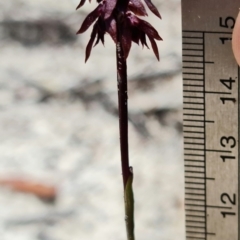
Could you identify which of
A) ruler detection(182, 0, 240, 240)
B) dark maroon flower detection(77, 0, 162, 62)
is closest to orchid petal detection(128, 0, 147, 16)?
dark maroon flower detection(77, 0, 162, 62)

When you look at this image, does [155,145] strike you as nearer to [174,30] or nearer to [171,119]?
[171,119]

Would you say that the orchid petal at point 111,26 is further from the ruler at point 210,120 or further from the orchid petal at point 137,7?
the ruler at point 210,120

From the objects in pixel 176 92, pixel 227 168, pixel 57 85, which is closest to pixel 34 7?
pixel 57 85

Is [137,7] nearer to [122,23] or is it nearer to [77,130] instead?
[122,23]

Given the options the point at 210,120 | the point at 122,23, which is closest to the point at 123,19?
the point at 122,23

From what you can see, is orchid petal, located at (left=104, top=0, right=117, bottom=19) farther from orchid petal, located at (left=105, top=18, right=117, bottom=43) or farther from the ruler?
the ruler

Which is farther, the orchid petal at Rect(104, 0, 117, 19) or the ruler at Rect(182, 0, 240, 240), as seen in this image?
the ruler at Rect(182, 0, 240, 240)

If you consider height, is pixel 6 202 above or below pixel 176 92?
below
